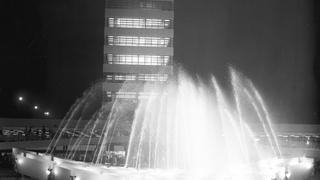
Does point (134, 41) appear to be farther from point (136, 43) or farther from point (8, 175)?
point (8, 175)

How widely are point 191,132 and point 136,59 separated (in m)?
14.4

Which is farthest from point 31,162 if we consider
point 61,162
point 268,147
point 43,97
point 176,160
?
point 43,97

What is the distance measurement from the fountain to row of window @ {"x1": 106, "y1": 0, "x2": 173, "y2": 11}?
7.83 m

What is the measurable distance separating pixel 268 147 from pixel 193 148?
634cm

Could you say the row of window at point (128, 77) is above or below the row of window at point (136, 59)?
below

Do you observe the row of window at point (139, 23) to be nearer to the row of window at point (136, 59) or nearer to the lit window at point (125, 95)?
the row of window at point (136, 59)

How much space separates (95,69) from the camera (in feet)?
171

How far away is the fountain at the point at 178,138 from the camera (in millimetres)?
21953

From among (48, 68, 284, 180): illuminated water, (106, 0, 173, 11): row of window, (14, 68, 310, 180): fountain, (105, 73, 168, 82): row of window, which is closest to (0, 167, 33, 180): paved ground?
(14, 68, 310, 180): fountain

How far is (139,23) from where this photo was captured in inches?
1877

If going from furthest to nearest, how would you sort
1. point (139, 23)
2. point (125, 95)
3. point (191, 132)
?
point (125, 95), point (139, 23), point (191, 132)

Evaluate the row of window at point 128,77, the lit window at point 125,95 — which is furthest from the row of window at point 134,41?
the lit window at point 125,95

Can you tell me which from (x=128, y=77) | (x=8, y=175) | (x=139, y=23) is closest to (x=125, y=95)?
(x=128, y=77)

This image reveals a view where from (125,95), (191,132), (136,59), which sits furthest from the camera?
(125,95)
